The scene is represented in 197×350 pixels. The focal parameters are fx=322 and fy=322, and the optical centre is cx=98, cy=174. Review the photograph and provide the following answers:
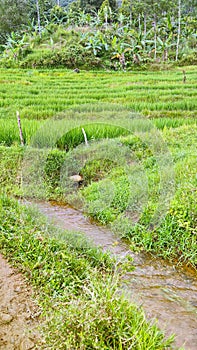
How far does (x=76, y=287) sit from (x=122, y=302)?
2.11 ft

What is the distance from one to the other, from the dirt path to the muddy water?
2.92 feet

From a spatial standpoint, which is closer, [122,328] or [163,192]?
[122,328]

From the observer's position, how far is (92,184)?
492 centimetres

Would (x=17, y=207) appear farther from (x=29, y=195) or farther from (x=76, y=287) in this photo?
(x=76, y=287)

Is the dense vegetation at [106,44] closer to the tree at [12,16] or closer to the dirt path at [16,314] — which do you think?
the tree at [12,16]

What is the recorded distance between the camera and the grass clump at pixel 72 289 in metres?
2.16

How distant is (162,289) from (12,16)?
2747 centimetres

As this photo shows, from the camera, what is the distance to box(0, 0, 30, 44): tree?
25203mm

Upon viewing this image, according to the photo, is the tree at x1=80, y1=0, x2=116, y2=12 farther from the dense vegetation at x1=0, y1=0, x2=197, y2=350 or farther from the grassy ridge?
the dense vegetation at x1=0, y1=0, x2=197, y2=350

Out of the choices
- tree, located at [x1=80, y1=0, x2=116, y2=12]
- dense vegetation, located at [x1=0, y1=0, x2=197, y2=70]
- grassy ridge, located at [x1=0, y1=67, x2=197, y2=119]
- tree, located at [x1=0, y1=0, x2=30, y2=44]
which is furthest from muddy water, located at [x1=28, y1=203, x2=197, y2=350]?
tree, located at [x1=80, y1=0, x2=116, y2=12]

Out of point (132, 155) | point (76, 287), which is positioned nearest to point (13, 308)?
point (76, 287)

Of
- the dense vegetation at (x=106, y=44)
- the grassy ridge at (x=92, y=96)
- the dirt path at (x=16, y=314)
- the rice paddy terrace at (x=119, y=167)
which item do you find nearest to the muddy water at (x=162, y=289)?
the rice paddy terrace at (x=119, y=167)

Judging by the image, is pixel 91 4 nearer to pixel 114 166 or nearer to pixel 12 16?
pixel 12 16

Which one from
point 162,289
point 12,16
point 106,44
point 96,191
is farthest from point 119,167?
point 12,16
